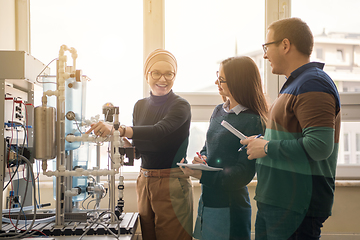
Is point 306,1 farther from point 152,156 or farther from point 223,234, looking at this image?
point 223,234

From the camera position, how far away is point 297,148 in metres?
0.99

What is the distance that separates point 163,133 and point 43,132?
2.05ft

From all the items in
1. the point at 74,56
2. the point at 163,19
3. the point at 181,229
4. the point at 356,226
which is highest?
the point at 163,19

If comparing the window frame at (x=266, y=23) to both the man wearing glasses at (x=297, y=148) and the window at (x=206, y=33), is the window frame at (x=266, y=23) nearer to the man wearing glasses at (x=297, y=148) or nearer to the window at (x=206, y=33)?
the window at (x=206, y=33)

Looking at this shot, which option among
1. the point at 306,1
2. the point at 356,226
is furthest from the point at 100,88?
the point at 356,226

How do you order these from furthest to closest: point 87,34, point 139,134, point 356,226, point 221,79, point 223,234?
point 87,34, point 356,226, point 139,134, point 221,79, point 223,234

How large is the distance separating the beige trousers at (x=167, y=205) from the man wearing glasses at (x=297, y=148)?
0.45 m

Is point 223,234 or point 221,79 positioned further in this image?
point 221,79

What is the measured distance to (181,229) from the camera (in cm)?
148

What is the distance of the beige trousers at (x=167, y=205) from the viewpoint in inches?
58.4

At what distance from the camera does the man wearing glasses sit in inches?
38.0

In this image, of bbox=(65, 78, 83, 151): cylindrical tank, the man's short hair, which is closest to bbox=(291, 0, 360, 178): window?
the man's short hair

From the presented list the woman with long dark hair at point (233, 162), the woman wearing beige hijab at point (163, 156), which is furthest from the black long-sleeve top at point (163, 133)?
the woman with long dark hair at point (233, 162)

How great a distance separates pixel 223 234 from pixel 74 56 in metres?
1.23
